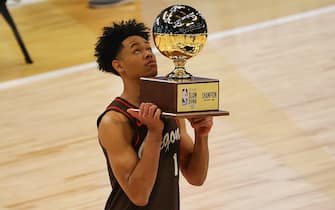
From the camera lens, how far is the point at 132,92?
2738 mm

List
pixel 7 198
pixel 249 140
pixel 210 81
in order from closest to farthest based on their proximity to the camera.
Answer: pixel 210 81
pixel 7 198
pixel 249 140

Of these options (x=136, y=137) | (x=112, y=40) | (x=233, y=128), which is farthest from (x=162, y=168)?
(x=233, y=128)

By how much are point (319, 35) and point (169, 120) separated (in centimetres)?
407

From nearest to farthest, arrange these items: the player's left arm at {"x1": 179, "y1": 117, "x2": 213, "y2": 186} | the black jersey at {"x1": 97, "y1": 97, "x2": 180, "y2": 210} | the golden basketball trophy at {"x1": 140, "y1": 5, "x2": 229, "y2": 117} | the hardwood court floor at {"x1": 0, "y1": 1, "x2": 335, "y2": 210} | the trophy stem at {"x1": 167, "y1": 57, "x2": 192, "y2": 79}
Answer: the golden basketball trophy at {"x1": 140, "y1": 5, "x2": 229, "y2": 117}, the trophy stem at {"x1": 167, "y1": 57, "x2": 192, "y2": 79}, the black jersey at {"x1": 97, "y1": 97, "x2": 180, "y2": 210}, the player's left arm at {"x1": 179, "y1": 117, "x2": 213, "y2": 186}, the hardwood court floor at {"x1": 0, "y1": 1, "x2": 335, "y2": 210}

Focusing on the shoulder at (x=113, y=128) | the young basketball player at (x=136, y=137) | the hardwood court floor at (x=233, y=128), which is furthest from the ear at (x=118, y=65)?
the hardwood court floor at (x=233, y=128)

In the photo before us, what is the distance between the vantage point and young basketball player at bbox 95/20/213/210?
8.55 feet

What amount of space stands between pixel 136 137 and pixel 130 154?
68mm

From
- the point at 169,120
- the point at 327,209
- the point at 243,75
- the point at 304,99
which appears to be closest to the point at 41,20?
the point at 243,75

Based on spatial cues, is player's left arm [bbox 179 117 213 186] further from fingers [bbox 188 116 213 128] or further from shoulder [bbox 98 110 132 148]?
shoulder [bbox 98 110 132 148]

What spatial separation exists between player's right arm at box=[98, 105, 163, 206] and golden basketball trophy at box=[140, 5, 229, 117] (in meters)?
0.07

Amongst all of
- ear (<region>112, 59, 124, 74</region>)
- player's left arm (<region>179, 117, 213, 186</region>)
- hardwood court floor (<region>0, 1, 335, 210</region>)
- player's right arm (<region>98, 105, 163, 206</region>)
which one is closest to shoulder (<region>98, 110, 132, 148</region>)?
player's right arm (<region>98, 105, 163, 206</region>)

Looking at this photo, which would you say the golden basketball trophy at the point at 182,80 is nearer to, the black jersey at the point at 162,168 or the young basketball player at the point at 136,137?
the young basketball player at the point at 136,137

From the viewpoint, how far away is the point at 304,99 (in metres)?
5.54

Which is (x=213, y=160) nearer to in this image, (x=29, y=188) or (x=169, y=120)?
(x=29, y=188)
